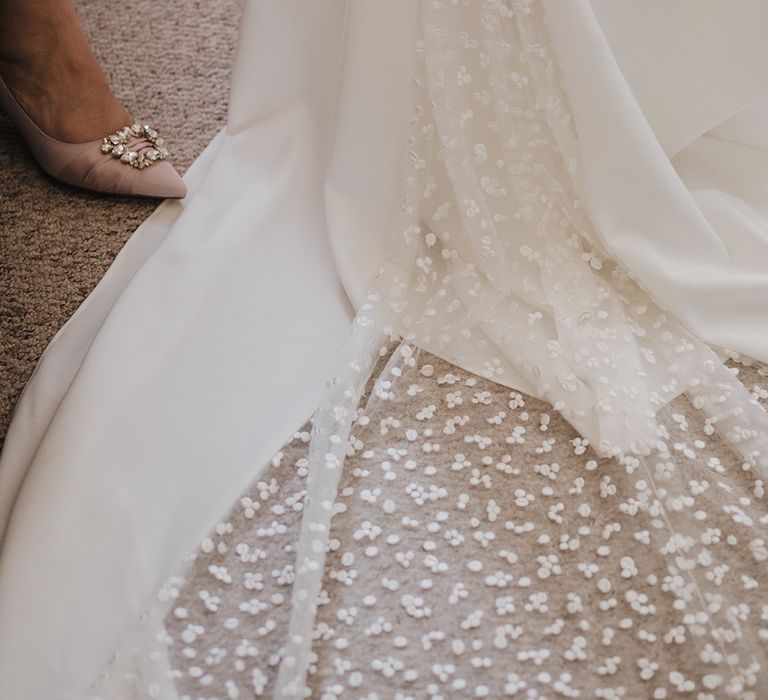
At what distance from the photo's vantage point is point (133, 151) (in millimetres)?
1124

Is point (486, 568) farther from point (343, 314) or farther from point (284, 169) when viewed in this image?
point (284, 169)

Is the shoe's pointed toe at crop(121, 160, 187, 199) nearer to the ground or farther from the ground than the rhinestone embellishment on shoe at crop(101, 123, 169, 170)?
nearer to the ground

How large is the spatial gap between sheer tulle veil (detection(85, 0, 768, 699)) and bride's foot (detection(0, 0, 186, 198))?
0.39m

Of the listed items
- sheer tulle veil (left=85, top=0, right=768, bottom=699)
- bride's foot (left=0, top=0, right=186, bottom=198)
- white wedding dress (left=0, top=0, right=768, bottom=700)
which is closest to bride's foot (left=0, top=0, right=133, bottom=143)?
bride's foot (left=0, top=0, right=186, bottom=198)

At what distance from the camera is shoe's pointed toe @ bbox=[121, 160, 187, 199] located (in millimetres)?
1112

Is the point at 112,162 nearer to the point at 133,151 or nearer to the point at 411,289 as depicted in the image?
the point at 133,151

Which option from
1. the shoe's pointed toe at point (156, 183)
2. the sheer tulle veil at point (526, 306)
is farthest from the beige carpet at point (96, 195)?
the sheer tulle veil at point (526, 306)

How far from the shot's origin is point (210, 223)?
39.1 inches

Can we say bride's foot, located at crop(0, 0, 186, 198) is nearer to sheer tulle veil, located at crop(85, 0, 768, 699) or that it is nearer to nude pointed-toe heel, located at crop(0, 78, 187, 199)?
nude pointed-toe heel, located at crop(0, 78, 187, 199)

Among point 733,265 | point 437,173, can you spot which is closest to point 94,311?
point 437,173

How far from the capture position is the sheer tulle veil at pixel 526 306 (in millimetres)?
804

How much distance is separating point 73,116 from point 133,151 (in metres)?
0.09

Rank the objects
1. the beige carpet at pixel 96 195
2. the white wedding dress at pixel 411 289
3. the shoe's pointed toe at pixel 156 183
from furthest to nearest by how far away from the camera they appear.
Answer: the shoe's pointed toe at pixel 156 183, the beige carpet at pixel 96 195, the white wedding dress at pixel 411 289

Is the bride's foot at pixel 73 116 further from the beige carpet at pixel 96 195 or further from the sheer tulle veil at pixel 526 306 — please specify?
the sheer tulle veil at pixel 526 306
